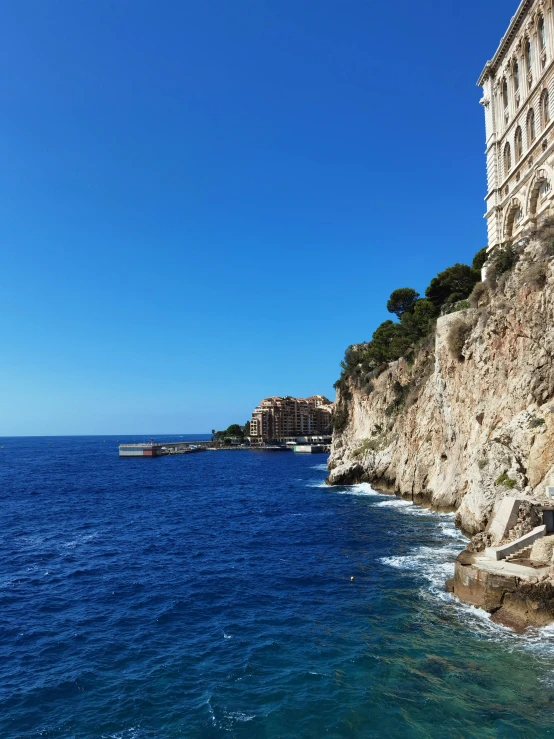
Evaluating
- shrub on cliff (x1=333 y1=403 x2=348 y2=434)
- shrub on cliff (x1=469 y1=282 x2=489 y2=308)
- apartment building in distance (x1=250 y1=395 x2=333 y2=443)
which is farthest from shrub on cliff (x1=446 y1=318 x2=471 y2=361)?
apartment building in distance (x1=250 y1=395 x2=333 y2=443)

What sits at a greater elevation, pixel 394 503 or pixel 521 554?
pixel 521 554

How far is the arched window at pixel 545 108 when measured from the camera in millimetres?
33719

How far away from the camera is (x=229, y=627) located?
1733 cm

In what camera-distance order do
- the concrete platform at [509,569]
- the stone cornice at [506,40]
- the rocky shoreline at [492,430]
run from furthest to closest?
the stone cornice at [506,40] < the rocky shoreline at [492,430] < the concrete platform at [509,569]

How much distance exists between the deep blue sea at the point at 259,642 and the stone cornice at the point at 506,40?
3602cm

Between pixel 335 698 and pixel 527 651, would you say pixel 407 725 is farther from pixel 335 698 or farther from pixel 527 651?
pixel 527 651

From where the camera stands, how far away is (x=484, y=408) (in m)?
31.4

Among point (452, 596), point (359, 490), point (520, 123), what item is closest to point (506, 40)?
point (520, 123)

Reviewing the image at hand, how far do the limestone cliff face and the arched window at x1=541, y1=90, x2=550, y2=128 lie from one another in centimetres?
965

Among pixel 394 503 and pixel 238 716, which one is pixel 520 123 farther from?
pixel 238 716

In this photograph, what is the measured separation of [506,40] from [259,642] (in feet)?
147

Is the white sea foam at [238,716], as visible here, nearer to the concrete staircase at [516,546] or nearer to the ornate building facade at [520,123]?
the concrete staircase at [516,546]

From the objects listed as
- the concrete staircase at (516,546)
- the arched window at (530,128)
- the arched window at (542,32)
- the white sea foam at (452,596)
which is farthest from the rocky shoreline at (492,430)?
the arched window at (542,32)

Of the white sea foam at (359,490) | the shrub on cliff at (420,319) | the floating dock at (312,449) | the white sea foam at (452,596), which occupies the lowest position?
the white sea foam at (452,596)
